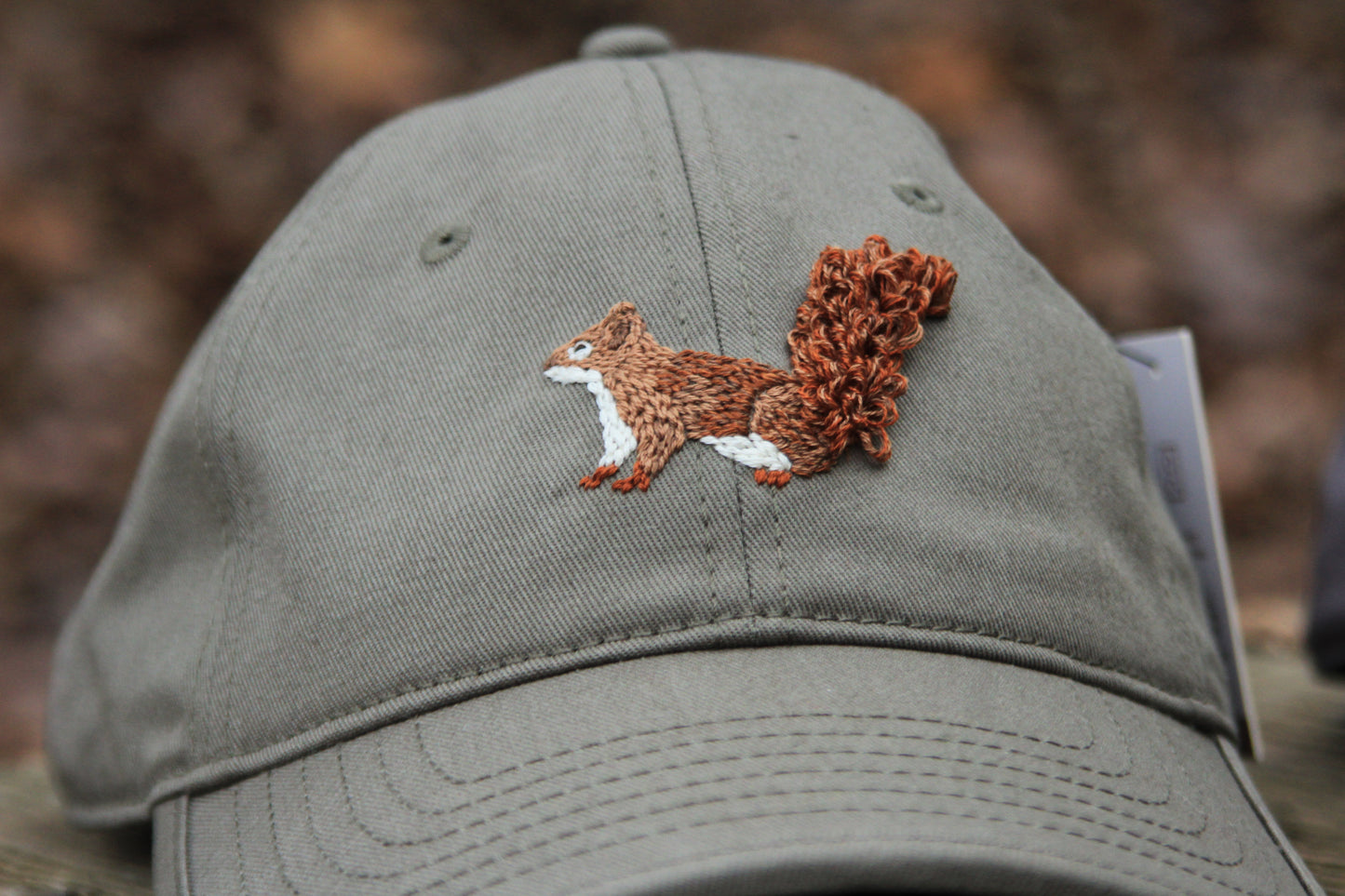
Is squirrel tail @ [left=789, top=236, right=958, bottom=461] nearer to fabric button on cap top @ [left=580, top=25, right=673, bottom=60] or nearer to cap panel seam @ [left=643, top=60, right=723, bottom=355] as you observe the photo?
cap panel seam @ [left=643, top=60, right=723, bottom=355]

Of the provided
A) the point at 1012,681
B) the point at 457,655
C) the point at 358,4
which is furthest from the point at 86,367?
the point at 1012,681

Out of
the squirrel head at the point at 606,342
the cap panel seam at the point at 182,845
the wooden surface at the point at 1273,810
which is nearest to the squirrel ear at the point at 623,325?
the squirrel head at the point at 606,342

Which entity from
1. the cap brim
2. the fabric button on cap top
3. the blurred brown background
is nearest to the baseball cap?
the cap brim

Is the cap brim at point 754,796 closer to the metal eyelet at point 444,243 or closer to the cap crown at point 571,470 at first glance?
the cap crown at point 571,470

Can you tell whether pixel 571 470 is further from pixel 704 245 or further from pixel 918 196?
pixel 918 196

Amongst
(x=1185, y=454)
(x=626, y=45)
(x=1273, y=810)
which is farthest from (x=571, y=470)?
(x=1273, y=810)

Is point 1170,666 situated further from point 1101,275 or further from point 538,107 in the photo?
point 1101,275

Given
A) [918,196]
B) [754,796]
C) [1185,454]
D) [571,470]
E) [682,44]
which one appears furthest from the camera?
[682,44]
